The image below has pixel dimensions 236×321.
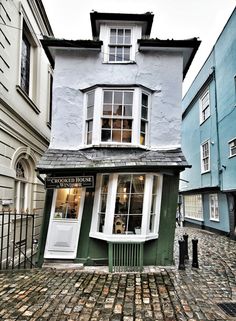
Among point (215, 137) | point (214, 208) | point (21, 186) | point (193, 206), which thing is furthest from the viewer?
point (193, 206)

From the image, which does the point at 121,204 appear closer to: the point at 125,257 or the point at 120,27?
the point at 125,257

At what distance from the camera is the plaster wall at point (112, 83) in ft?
29.2

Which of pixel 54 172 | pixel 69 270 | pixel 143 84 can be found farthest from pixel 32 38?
pixel 69 270

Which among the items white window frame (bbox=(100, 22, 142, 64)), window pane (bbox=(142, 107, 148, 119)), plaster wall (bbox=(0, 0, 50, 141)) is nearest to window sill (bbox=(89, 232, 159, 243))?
window pane (bbox=(142, 107, 148, 119))

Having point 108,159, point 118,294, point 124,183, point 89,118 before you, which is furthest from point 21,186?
point 118,294

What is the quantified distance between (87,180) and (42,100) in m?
6.19

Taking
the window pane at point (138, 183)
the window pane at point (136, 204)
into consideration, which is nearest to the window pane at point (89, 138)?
the window pane at point (138, 183)

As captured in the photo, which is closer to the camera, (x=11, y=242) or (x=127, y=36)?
(x=11, y=242)

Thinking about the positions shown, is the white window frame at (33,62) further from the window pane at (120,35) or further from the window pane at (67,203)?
the window pane at (67,203)

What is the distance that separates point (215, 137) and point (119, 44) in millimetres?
8479

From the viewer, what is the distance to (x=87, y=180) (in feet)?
25.3

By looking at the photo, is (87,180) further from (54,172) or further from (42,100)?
(42,100)

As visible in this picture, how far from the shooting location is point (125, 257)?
7645mm

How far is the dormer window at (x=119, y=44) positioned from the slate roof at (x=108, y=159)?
3334mm
